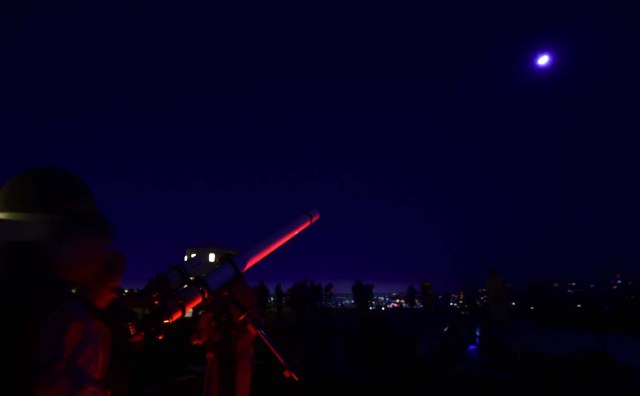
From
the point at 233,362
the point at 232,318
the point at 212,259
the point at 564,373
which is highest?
the point at 212,259

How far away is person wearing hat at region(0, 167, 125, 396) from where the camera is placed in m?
1.53

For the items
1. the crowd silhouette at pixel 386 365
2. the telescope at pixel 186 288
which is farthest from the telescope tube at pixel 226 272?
the crowd silhouette at pixel 386 365

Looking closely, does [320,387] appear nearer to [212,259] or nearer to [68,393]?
[212,259]

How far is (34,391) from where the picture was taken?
1.52m

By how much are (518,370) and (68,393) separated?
31.1 feet

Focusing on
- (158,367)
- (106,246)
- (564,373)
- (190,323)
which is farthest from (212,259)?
(564,373)

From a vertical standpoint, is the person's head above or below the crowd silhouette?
above

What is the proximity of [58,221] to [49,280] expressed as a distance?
259 millimetres

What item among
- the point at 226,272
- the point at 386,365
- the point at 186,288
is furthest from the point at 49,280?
the point at 386,365

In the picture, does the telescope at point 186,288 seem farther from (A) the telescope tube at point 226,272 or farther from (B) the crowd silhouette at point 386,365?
(B) the crowd silhouette at point 386,365

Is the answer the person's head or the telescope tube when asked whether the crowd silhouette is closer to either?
the telescope tube

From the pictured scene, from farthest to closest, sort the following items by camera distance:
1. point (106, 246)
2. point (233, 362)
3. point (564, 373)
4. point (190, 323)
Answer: point (190, 323)
point (564, 373)
point (233, 362)
point (106, 246)

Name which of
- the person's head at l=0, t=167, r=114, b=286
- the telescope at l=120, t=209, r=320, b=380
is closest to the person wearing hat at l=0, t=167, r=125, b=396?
the person's head at l=0, t=167, r=114, b=286

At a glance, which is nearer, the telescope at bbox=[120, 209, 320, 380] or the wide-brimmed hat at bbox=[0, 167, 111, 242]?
the wide-brimmed hat at bbox=[0, 167, 111, 242]
